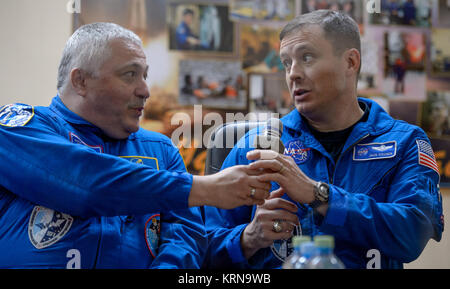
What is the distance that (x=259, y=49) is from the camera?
2.99 m

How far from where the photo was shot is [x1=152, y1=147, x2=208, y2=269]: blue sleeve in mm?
1431

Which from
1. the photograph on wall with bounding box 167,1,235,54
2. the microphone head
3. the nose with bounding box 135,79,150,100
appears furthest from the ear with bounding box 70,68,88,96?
the photograph on wall with bounding box 167,1,235,54

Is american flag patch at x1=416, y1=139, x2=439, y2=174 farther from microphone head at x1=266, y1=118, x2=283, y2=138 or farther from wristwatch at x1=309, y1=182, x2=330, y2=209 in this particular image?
microphone head at x1=266, y1=118, x2=283, y2=138

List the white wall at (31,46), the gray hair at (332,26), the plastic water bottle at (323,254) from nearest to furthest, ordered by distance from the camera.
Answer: the plastic water bottle at (323,254) < the gray hair at (332,26) < the white wall at (31,46)

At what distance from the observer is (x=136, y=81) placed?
5.33ft

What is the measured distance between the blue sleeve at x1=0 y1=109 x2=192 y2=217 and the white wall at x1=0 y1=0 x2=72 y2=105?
5.57 ft

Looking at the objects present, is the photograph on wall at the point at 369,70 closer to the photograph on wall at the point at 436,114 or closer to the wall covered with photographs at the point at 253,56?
the wall covered with photographs at the point at 253,56

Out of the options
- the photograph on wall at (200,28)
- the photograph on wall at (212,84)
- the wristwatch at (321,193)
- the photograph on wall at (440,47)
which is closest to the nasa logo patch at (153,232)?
the wristwatch at (321,193)

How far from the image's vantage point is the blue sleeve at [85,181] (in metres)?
1.28

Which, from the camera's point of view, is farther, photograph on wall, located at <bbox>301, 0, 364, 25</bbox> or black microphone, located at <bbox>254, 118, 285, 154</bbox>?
photograph on wall, located at <bbox>301, 0, 364, 25</bbox>

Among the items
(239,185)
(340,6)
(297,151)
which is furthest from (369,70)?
(239,185)

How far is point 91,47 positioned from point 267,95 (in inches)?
61.8

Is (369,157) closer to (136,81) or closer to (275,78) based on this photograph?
(136,81)
